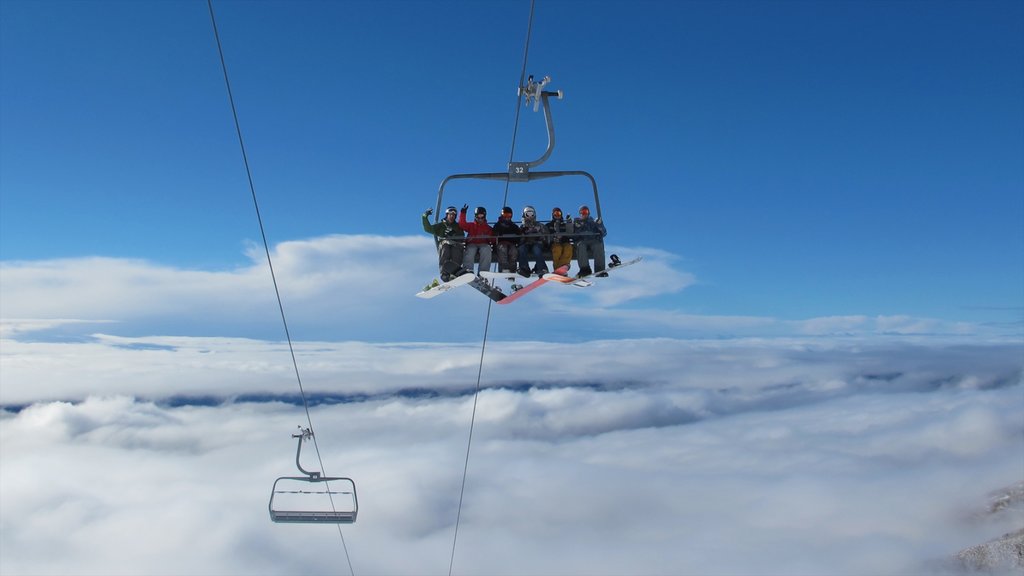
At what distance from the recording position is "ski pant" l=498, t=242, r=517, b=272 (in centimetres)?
2534

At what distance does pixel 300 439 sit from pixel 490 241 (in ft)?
34.4

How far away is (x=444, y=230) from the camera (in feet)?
79.6

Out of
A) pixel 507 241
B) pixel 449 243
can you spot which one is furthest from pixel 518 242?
pixel 449 243

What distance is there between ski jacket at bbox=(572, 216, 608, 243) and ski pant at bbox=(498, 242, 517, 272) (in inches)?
96.1

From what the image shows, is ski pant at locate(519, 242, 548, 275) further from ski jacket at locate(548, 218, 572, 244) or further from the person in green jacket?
the person in green jacket

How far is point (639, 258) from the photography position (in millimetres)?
24703

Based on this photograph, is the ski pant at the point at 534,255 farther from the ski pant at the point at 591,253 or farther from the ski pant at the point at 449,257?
the ski pant at the point at 449,257

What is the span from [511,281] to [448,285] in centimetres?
250

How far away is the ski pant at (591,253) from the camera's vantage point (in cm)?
2500

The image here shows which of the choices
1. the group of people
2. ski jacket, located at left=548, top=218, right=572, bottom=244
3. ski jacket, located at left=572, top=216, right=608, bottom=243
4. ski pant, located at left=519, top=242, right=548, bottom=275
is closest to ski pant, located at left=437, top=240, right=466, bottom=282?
the group of people

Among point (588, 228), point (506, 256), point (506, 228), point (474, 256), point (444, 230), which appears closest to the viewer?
point (444, 230)

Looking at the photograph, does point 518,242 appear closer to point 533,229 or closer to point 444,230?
point 533,229

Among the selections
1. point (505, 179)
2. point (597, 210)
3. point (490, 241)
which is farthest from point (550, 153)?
point (490, 241)

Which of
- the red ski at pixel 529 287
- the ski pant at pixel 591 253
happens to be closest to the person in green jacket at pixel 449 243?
the red ski at pixel 529 287
